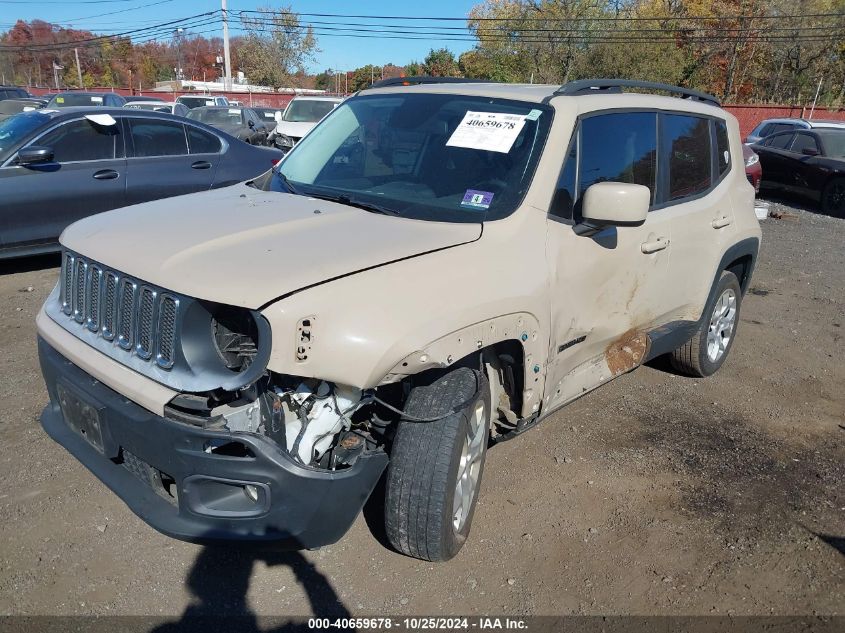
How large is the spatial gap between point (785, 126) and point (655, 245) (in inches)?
533

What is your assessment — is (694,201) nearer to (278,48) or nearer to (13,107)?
(13,107)

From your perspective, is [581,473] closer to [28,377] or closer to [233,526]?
[233,526]

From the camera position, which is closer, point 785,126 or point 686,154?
point 686,154

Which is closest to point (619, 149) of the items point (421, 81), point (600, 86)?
point (600, 86)

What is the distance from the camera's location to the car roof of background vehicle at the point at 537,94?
3.51 m

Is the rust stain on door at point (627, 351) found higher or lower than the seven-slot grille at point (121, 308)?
lower

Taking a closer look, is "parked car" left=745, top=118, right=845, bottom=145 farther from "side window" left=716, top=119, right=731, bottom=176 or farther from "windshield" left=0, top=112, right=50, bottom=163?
"windshield" left=0, top=112, right=50, bottom=163

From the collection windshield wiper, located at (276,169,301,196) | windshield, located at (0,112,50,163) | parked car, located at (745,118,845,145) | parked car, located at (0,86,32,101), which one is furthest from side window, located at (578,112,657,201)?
parked car, located at (0,86,32,101)

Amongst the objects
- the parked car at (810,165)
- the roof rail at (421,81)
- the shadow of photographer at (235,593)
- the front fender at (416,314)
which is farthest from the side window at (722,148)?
the parked car at (810,165)

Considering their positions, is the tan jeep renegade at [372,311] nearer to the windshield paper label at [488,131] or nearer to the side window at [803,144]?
the windshield paper label at [488,131]

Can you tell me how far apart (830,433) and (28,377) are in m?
5.21

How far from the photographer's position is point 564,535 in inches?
127

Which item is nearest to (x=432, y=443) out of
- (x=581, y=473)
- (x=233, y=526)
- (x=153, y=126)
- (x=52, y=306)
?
(x=233, y=526)

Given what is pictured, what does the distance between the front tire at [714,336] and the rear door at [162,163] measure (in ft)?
17.3
